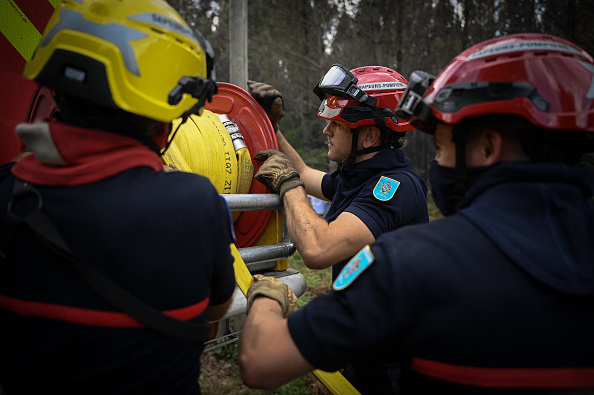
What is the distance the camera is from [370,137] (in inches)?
114

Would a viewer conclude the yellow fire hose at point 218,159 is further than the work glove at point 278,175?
No

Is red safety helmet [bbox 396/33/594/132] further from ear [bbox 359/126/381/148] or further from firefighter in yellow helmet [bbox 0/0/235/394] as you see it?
ear [bbox 359/126/381/148]

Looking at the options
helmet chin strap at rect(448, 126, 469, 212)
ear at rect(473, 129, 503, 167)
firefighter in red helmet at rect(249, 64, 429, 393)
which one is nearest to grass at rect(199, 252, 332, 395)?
firefighter in red helmet at rect(249, 64, 429, 393)

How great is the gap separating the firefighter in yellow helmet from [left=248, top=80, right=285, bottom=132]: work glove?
1556mm

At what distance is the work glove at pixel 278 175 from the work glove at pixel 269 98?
1.23 ft

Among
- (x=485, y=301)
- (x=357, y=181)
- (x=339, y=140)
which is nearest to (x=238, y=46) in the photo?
(x=339, y=140)

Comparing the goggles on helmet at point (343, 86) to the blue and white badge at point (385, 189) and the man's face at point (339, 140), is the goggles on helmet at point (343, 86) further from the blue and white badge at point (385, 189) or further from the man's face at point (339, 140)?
the blue and white badge at point (385, 189)

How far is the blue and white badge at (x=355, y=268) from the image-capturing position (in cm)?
126

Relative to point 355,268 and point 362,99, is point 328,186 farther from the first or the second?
point 355,268

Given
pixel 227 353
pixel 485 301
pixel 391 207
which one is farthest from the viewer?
pixel 227 353

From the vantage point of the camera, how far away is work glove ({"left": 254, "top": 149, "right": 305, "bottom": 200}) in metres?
2.71

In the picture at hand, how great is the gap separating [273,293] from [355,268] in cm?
53

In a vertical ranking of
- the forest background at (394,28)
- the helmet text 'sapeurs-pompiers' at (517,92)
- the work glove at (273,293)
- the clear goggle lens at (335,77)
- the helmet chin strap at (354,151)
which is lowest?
the work glove at (273,293)

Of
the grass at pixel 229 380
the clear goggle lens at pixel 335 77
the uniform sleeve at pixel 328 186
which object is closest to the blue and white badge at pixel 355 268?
the clear goggle lens at pixel 335 77
